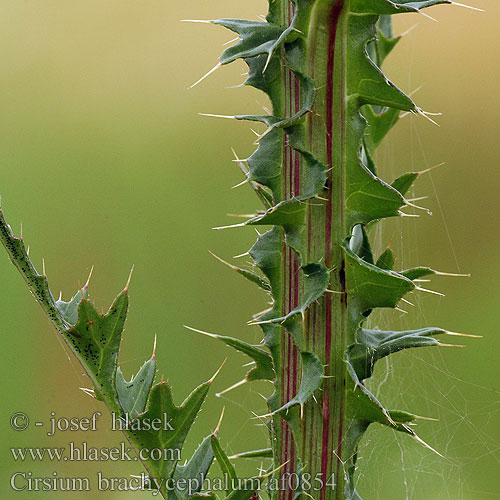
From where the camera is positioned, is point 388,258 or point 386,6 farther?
point 388,258

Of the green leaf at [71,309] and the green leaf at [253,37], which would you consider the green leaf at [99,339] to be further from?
the green leaf at [253,37]

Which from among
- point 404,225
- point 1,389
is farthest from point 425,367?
point 1,389

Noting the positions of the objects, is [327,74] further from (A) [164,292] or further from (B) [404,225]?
(A) [164,292]
